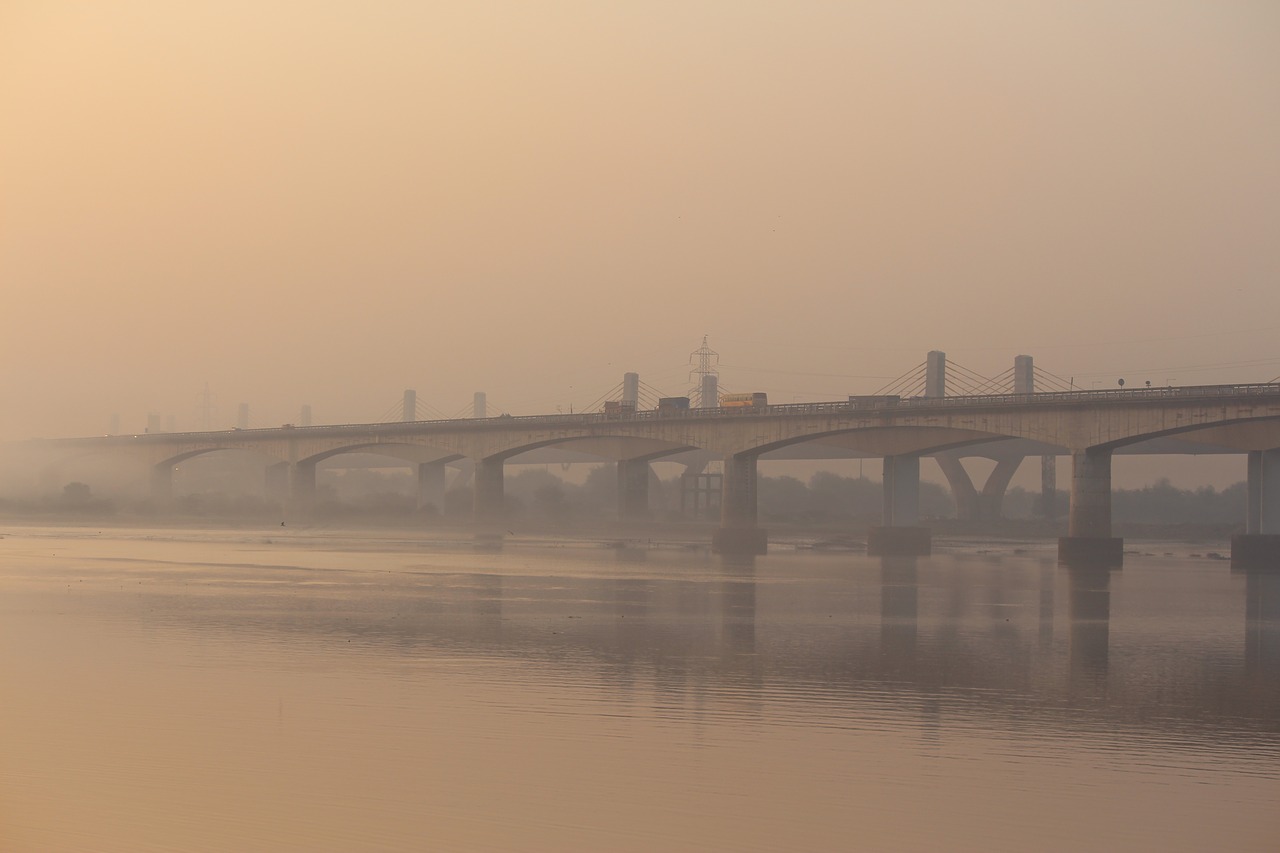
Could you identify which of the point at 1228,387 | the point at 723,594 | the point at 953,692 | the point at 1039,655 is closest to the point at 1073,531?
the point at 1228,387

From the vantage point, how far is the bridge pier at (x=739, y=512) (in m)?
77.0

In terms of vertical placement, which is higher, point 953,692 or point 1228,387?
point 1228,387

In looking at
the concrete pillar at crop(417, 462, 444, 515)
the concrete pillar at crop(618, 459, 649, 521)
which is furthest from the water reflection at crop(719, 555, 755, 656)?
the concrete pillar at crop(417, 462, 444, 515)

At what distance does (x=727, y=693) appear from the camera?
1950 cm

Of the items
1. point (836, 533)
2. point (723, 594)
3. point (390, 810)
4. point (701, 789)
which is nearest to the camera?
point (390, 810)

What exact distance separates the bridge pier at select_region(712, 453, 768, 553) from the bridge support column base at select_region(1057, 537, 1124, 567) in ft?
62.2

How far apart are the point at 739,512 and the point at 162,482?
269ft

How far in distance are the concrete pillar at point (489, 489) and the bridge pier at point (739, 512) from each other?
27.5m

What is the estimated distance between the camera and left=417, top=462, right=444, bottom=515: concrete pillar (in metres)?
127

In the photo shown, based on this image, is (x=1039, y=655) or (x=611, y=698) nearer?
(x=611, y=698)

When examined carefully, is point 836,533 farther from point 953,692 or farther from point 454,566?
point 953,692

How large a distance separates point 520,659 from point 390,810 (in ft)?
33.1

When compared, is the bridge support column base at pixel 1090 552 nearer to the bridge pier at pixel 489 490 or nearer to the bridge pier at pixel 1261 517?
the bridge pier at pixel 1261 517

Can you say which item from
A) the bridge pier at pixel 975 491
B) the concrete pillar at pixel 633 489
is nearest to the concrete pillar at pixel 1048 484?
the bridge pier at pixel 975 491
